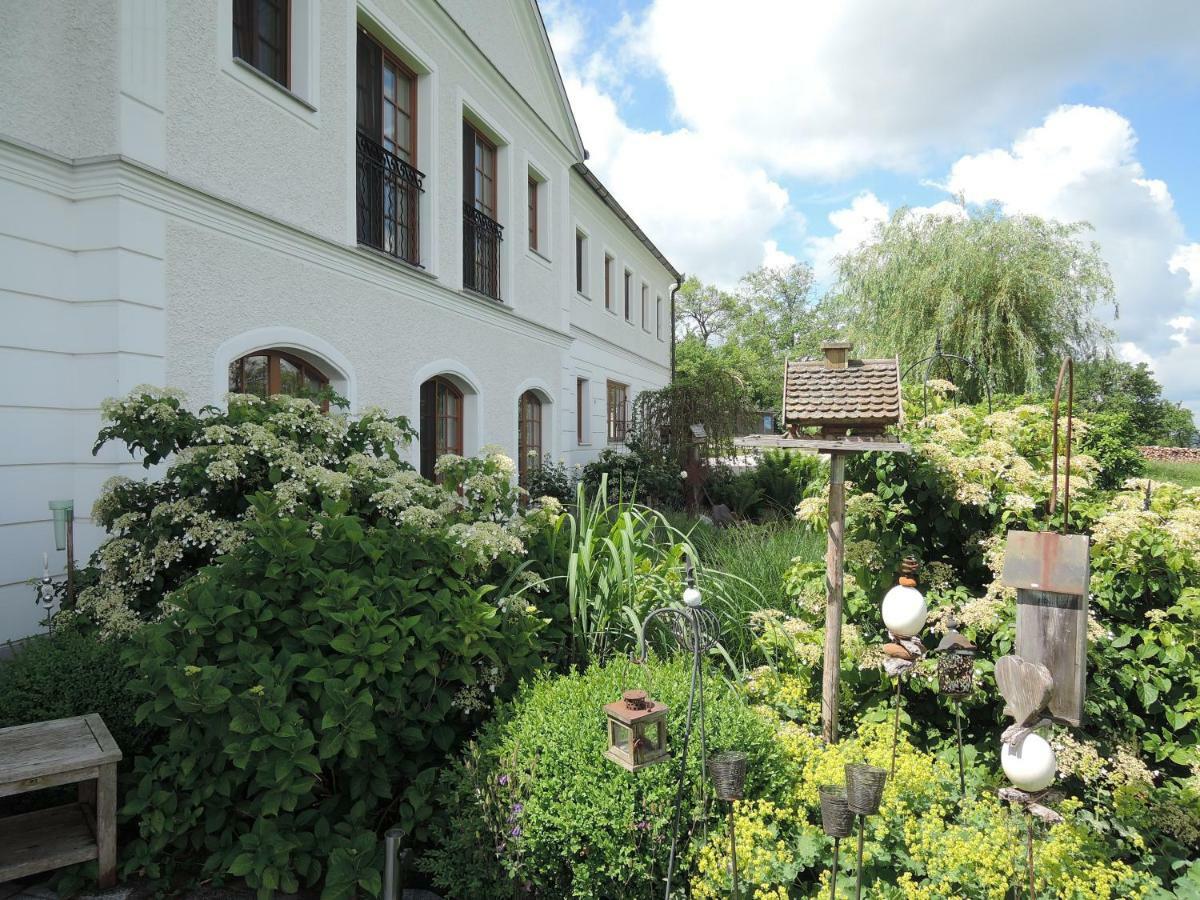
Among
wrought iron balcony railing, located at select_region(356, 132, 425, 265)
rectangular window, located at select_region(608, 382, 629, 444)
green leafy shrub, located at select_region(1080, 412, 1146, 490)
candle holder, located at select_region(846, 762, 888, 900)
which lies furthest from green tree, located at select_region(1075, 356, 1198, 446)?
candle holder, located at select_region(846, 762, 888, 900)

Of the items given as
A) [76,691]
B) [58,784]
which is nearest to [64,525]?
[76,691]

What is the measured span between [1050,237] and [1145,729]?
1321cm

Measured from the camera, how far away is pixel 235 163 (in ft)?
16.4

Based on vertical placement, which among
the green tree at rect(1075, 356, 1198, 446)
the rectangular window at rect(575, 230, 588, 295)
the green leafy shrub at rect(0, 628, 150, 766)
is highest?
the rectangular window at rect(575, 230, 588, 295)

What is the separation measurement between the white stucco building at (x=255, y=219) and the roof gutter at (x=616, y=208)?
6.82 feet

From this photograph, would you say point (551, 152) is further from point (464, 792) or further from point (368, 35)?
point (464, 792)

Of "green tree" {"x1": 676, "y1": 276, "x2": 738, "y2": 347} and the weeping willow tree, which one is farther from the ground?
"green tree" {"x1": 676, "y1": 276, "x2": 738, "y2": 347}

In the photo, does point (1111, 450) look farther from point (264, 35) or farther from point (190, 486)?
point (264, 35)

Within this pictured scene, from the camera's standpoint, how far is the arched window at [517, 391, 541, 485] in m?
10.0

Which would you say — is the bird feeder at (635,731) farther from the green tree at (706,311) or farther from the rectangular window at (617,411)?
the green tree at (706,311)

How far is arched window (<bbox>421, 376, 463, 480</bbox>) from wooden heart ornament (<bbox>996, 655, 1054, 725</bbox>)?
6586mm

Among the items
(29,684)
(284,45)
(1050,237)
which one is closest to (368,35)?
(284,45)

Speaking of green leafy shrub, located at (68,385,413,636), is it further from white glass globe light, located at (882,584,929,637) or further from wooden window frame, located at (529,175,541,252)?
wooden window frame, located at (529,175,541,252)

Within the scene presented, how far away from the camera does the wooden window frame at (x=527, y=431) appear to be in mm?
10031
